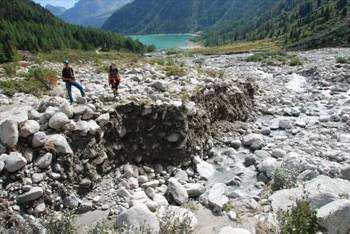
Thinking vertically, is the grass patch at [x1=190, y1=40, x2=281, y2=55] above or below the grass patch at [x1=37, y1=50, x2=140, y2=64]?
below

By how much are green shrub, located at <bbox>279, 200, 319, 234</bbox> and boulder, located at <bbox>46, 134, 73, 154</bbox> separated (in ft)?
21.6

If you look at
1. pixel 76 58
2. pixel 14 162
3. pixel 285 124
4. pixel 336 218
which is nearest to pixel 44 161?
pixel 14 162

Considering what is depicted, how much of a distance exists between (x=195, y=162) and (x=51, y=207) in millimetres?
6009

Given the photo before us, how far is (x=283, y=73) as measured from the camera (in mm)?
38250

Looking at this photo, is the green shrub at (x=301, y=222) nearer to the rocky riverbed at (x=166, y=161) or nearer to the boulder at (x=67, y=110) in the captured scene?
the rocky riverbed at (x=166, y=161)

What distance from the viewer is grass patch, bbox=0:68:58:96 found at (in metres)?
19.4

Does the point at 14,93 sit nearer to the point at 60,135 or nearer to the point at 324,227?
the point at 60,135

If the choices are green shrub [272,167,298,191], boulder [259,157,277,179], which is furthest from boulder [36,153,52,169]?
boulder [259,157,277,179]

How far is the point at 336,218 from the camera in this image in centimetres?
858

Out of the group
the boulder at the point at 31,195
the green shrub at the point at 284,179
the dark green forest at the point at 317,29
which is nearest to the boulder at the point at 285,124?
the green shrub at the point at 284,179

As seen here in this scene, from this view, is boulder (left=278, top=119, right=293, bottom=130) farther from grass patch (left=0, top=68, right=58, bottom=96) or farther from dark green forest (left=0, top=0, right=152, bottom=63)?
dark green forest (left=0, top=0, right=152, bottom=63)

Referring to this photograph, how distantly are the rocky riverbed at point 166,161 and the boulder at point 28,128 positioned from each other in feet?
0.09

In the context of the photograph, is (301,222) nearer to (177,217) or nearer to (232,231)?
(232,231)

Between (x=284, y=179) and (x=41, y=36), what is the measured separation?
75.2 m
